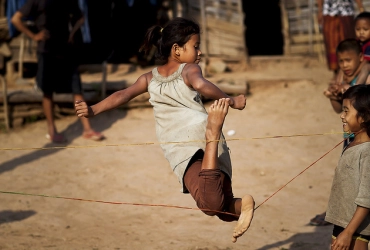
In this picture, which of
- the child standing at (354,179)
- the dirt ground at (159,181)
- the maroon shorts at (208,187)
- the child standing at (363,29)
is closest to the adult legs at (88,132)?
the dirt ground at (159,181)

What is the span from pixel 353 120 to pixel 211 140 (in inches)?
31.3

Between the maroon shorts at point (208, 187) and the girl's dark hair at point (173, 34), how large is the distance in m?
0.67

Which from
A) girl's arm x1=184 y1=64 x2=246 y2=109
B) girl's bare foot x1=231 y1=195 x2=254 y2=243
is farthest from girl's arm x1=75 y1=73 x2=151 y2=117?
girl's bare foot x1=231 y1=195 x2=254 y2=243

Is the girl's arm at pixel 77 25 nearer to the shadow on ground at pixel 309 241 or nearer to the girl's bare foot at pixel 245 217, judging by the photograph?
Result: the shadow on ground at pixel 309 241

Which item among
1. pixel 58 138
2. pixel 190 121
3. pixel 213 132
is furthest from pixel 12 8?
pixel 213 132

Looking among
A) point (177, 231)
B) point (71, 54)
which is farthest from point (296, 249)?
point (71, 54)

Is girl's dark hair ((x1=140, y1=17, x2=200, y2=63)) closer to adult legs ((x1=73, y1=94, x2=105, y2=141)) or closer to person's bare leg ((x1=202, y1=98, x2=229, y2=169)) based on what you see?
person's bare leg ((x1=202, y1=98, x2=229, y2=169))

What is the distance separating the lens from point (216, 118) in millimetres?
3707

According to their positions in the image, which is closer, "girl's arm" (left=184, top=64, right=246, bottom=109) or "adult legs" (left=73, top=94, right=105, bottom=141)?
"girl's arm" (left=184, top=64, right=246, bottom=109)

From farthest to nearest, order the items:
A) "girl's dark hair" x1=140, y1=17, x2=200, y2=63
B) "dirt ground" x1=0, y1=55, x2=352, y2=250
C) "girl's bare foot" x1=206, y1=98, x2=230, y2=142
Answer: "dirt ground" x1=0, y1=55, x2=352, y2=250, "girl's dark hair" x1=140, y1=17, x2=200, y2=63, "girl's bare foot" x1=206, y1=98, x2=230, y2=142

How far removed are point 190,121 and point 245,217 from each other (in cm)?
66

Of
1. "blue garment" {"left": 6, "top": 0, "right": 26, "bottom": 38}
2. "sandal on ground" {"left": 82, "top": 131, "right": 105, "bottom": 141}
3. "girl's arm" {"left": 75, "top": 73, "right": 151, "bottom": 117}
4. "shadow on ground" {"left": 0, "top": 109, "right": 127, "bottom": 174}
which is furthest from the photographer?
"blue garment" {"left": 6, "top": 0, "right": 26, "bottom": 38}

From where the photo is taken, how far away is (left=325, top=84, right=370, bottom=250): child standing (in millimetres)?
3574

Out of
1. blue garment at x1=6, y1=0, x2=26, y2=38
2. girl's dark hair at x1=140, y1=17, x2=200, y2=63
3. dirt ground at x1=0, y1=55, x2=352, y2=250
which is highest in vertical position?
blue garment at x1=6, y1=0, x2=26, y2=38
